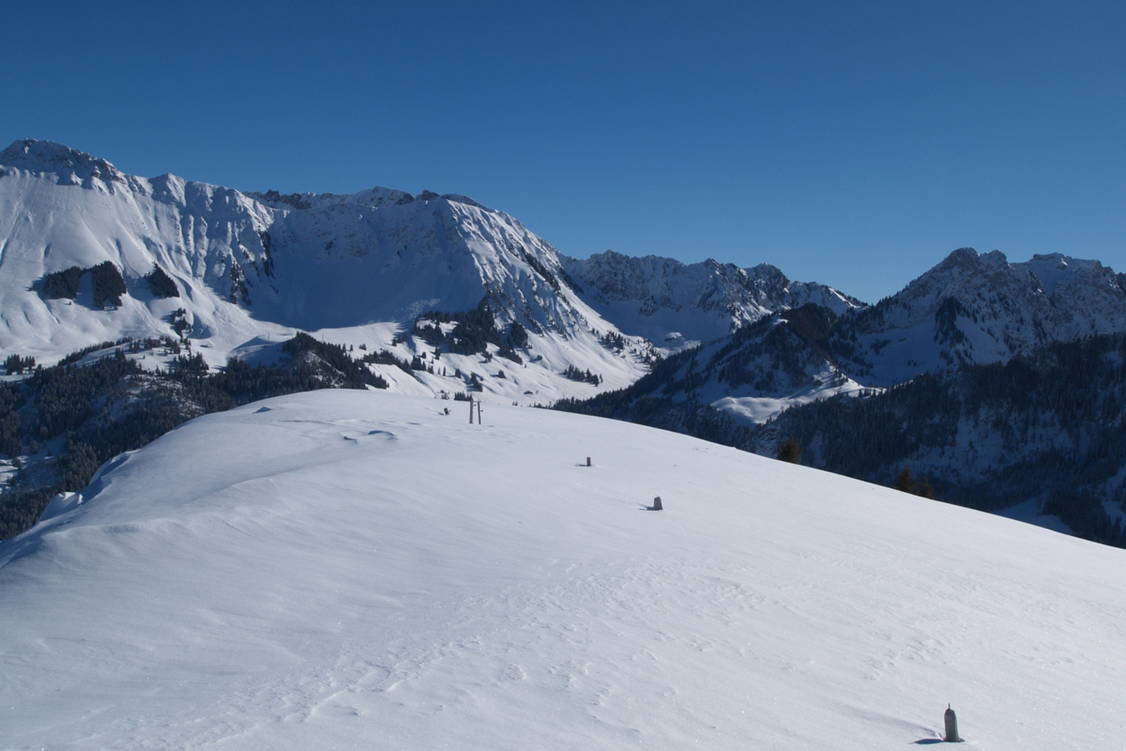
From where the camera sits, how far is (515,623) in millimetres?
13750

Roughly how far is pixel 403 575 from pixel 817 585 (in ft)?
33.3

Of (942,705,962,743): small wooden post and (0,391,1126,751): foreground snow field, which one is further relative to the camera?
(942,705,962,743): small wooden post

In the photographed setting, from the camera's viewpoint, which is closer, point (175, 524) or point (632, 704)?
point (632, 704)

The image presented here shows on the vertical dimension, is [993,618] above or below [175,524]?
below

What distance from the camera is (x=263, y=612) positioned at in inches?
539

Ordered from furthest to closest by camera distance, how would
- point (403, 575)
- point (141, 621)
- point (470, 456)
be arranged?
1. point (470, 456)
2. point (403, 575)
3. point (141, 621)

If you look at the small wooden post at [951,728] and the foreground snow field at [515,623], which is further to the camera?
the small wooden post at [951,728]

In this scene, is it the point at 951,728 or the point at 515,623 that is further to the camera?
the point at 515,623

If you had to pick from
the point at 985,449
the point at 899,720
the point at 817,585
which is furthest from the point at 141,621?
the point at 985,449

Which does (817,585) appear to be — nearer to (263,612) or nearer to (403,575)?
(403,575)

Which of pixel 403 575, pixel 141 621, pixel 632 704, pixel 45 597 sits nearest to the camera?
pixel 632 704

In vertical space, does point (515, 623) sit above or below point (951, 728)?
above

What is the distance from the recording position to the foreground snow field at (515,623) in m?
10.0

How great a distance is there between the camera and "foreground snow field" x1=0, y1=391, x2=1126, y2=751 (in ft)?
32.9
